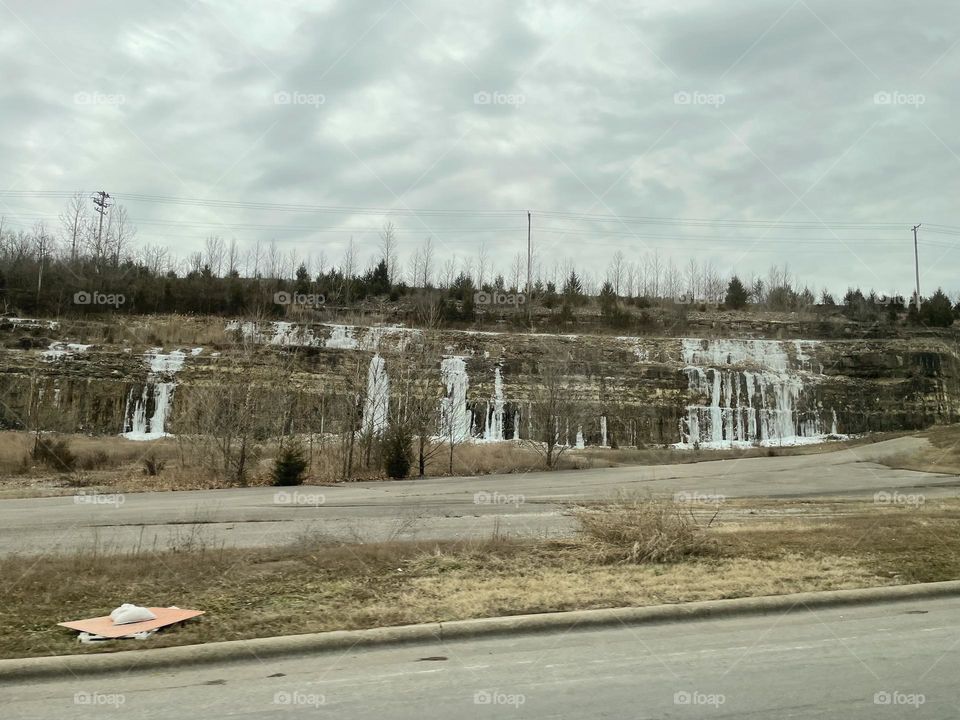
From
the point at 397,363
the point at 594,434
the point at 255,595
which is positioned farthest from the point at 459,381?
the point at 255,595

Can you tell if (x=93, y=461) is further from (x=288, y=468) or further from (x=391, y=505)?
(x=391, y=505)

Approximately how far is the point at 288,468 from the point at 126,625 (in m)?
20.1

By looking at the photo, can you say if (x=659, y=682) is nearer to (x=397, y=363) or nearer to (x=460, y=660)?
(x=460, y=660)

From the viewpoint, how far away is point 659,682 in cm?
589

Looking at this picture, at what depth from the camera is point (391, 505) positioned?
1930 cm

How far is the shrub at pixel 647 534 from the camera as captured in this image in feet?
34.6

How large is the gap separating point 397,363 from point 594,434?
1493 centimetres

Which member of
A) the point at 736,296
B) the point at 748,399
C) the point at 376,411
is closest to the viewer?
the point at 376,411

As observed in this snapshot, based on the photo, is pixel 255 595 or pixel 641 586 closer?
pixel 255 595

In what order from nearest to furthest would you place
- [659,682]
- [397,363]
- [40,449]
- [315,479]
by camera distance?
[659,682]
[315,479]
[40,449]
[397,363]

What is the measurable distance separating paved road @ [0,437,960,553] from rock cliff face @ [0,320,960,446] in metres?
15.6

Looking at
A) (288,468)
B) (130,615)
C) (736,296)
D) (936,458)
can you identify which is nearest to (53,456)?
(288,468)

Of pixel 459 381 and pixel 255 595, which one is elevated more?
pixel 459 381

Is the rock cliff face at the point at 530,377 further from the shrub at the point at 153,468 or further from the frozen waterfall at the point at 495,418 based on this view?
the shrub at the point at 153,468
